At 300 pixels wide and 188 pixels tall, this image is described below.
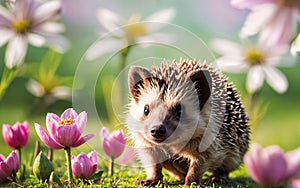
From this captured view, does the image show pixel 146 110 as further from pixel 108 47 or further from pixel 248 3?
pixel 248 3

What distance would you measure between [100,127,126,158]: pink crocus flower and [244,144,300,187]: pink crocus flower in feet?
1.74

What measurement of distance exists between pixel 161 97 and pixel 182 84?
0.17 ft

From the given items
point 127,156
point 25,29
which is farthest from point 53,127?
point 25,29

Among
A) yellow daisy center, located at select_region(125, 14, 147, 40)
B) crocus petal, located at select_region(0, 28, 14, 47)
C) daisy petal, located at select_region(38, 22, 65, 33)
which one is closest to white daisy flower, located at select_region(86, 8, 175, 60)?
yellow daisy center, located at select_region(125, 14, 147, 40)

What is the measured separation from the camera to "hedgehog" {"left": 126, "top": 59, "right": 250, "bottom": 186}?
1108 millimetres

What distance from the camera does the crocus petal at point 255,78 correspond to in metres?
1.54

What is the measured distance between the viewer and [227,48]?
161 centimetres

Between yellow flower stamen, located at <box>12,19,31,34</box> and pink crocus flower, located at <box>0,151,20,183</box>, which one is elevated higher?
yellow flower stamen, located at <box>12,19,31,34</box>

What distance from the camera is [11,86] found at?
2.31m

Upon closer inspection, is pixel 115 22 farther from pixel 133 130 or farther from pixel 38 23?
pixel 133 130

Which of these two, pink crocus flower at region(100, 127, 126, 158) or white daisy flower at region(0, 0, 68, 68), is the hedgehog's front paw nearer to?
pink crocus flower at region(100, 127, 126, 158)

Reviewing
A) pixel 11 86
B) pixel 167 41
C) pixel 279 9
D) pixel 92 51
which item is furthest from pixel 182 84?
pixel 11 86

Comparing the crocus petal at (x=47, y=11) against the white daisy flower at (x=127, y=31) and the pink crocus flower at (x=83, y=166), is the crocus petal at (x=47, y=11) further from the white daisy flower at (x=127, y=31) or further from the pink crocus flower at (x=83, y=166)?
the pink crocus flower at (x=83, y=166)

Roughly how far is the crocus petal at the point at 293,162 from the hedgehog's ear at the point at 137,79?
523 millimetres
